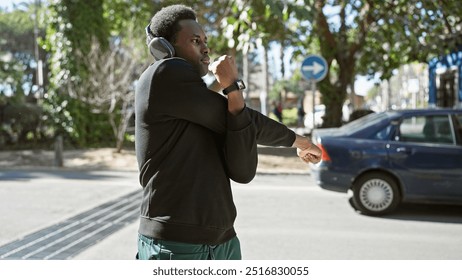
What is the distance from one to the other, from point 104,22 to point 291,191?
1034cm

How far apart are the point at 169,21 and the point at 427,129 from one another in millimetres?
6029

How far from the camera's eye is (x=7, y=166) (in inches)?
528

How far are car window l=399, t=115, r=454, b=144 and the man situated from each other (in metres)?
5.73

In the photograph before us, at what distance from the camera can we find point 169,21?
81.1 inches

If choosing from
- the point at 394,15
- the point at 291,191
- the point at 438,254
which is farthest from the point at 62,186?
the point at 394,15

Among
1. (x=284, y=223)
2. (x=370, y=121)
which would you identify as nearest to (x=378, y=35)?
(x=370, y=121)

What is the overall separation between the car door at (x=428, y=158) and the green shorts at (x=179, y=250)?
561 centimetres

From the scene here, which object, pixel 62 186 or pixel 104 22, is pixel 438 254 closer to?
pixel 62 186

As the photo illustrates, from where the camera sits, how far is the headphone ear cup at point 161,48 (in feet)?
6.62

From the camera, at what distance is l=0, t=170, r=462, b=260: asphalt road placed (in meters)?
5.55

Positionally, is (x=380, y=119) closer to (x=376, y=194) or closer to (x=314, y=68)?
(x=376, y=194)

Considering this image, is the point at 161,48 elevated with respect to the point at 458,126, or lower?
elevated

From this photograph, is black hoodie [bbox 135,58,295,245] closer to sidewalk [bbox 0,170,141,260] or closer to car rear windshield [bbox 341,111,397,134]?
sidewalk [bbox 0,170,141,260]

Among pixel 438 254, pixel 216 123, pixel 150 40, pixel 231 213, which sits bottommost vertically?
pixel 438 254
